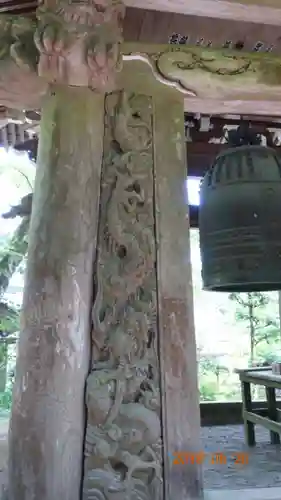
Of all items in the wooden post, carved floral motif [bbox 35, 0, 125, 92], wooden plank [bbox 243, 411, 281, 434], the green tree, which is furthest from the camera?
the green tree

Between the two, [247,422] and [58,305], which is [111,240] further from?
[247,422]

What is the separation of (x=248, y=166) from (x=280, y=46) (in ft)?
1.78

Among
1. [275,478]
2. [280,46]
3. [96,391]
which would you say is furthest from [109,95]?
[275,478]

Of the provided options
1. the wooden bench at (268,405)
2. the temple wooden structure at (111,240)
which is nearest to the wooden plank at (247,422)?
the wooden bench at (268,405)

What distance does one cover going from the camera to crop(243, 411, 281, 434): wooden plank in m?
3.66

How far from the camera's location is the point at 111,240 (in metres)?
1.51

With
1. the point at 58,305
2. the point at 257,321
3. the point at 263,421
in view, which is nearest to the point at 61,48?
the point at 58,305

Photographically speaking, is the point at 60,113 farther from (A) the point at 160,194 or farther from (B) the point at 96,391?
(B) the point at 96,391

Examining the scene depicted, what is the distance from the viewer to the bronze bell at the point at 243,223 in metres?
1.71

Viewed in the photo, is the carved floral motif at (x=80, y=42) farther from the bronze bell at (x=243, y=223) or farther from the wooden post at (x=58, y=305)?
the bronze bell at (x=243, y=223)

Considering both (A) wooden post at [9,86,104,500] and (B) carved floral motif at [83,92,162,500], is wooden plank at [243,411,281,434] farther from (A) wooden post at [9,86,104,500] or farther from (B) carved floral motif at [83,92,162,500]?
(A) wooden post at [9,86,104,500]

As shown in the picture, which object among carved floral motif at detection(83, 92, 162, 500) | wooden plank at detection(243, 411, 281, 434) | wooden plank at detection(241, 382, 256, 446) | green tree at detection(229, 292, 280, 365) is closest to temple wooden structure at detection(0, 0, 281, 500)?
carved floral motif at detection(83, 92, 162, 500)

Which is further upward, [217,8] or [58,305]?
[217,8]

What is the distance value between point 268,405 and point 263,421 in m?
0.23
